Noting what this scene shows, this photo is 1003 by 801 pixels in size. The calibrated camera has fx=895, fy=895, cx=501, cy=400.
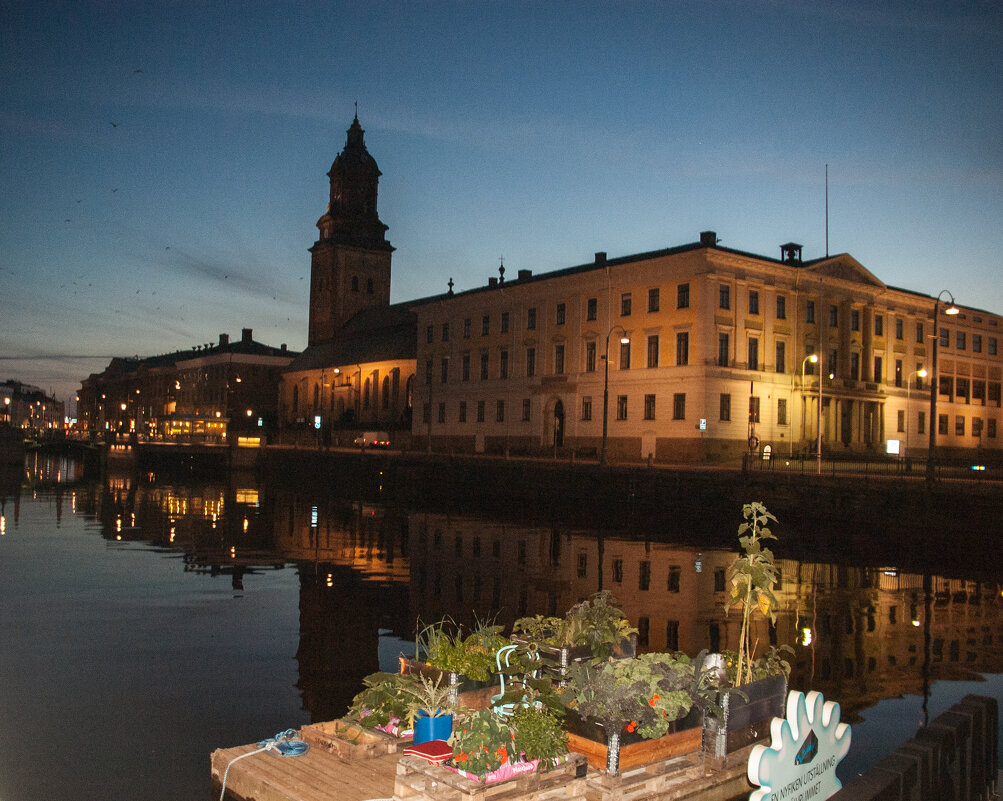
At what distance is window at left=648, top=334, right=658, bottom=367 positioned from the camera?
61.3m

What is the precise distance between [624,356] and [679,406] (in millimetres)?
6445

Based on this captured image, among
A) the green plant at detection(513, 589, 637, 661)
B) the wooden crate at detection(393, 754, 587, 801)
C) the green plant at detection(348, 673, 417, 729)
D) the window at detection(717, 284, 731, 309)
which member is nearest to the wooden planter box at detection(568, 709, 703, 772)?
the wooden crate at detection(393, 754, 587, 801)

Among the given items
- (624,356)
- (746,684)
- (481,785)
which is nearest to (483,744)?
(481,785)

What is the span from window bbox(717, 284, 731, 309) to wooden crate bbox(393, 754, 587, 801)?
176 ft

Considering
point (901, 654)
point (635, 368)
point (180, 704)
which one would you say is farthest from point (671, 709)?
point (635, 368)

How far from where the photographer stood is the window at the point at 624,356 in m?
63.1

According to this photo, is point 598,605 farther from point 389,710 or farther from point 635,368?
point 635,368

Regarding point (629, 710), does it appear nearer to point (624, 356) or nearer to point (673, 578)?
point (673, 578)

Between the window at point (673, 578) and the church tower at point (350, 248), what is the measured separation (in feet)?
312

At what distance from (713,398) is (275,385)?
330 feet

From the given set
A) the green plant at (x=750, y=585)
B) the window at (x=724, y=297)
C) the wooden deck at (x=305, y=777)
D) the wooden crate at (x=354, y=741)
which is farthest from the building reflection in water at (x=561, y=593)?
the window at (x=724, y=297)

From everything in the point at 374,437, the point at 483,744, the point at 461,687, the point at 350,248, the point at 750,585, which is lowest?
the point at 461,687

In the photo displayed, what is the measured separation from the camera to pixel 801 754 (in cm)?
710

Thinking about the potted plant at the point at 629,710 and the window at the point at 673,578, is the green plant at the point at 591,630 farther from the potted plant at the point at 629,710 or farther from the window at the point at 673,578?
the window at the point at 673,578
